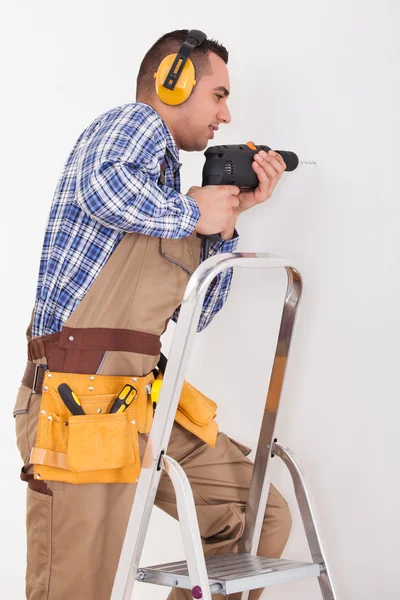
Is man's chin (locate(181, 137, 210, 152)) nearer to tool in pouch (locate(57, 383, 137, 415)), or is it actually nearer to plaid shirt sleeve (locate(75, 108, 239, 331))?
plaid shirt sleeve (locate(75, 108, 239, 331))

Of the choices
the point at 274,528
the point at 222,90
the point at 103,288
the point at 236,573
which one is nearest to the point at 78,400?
the point at 103,288

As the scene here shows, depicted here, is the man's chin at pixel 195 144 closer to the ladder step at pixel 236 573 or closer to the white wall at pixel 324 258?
the white wall at pixel 324 258

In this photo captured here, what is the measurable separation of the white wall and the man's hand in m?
0.15

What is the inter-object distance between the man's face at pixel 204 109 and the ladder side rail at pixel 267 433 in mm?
453

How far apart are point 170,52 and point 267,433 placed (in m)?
0.95

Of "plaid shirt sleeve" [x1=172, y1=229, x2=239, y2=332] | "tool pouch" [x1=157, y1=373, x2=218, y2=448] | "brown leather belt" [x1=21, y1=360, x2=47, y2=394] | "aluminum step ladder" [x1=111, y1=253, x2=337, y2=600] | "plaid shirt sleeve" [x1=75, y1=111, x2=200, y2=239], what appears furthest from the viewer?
"plaid shirt sleeve" [x1=172, y1=229, x2=239, y2=332]

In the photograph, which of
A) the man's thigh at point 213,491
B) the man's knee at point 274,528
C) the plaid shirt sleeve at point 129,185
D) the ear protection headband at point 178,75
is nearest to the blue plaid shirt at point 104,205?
the plaid shirt sleeve at point 129,185

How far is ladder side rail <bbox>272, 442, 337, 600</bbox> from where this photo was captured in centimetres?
159

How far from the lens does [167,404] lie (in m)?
1.40

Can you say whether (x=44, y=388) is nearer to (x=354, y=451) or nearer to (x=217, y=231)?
(x=217, y=231)

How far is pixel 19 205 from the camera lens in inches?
105

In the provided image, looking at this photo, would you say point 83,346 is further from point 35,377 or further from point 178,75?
point 178,75

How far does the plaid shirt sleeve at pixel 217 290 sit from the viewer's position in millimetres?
1880

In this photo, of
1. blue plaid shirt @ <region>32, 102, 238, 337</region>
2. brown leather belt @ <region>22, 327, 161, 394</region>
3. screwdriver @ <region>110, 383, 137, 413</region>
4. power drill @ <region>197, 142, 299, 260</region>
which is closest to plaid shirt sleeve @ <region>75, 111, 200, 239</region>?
blue plaid shirt @ <region>32, 102, 238, 337</region>
